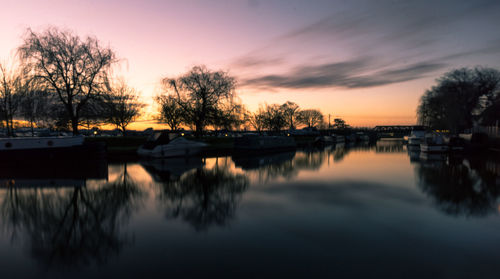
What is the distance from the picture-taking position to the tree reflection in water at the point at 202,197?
8167 millimetres

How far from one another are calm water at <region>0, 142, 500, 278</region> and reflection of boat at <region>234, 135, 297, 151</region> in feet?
67.5

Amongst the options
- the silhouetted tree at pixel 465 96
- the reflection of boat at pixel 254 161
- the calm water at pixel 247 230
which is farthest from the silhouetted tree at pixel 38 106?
the silhouetted tree at pixel 465 96

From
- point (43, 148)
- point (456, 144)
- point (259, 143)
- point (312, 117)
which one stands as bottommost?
point (456, 144)

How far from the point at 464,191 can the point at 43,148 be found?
91.7 feet

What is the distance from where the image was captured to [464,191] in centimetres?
1156

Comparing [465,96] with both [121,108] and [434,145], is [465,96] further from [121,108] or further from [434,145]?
[121,108]

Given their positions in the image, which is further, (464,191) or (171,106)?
(171,106)

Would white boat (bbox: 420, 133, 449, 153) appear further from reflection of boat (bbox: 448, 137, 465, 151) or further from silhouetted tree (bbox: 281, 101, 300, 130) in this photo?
silhouetted tree (bbox: 281, 101, 300, 130)

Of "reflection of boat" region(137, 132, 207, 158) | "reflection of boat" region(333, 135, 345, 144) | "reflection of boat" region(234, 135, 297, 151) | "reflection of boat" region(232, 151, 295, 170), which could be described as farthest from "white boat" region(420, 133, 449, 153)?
"reflection of boat" region(333, 135, 345, 144)

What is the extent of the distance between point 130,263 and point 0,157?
22.7 metres

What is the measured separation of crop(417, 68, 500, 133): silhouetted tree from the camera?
52.2 m

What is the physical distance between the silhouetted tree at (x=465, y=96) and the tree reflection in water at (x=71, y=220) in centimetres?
6172

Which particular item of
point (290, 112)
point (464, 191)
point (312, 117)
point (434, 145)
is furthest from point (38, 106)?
point (312, 117)

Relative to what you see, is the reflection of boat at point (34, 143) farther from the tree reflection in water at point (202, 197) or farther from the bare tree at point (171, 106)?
the bare tree at point (171, 106)
